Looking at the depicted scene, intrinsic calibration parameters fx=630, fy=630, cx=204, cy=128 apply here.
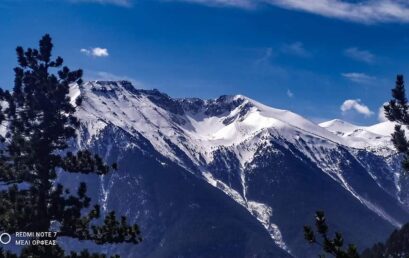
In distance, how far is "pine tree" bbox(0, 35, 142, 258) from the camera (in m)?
48.7

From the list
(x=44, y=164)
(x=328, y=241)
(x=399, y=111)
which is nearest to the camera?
(x=328, y=241)

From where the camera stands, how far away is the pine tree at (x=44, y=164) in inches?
1917

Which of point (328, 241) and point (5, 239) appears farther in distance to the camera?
point (5, 239)

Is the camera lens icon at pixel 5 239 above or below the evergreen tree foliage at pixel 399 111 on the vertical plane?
below

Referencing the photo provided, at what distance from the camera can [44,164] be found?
174ft

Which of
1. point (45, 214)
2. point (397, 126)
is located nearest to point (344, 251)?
point (397, 126)

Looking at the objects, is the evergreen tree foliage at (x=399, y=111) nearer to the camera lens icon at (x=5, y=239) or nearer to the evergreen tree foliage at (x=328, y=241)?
the evergreen tree foliage at (x=328, y=241)

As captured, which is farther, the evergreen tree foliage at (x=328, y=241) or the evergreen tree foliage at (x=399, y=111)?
the evergreen tree foliage at (x=399, y=111)

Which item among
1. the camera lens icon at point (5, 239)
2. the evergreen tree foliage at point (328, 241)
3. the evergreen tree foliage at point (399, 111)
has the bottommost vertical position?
the evergreen tree foliage at point (328, 241)

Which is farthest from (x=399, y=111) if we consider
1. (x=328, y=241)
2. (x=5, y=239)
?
(x=5, y=239)

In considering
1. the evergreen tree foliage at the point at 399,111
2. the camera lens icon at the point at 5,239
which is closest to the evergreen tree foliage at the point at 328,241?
the evergreen tree foliage at the point at 399,111

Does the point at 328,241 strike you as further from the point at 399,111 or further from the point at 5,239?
the point at 5,239

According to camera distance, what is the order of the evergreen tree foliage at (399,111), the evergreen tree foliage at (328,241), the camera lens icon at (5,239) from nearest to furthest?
the evergreen tree foliage at (328,241)
the evergreen tree foliage at (399,111)
the camera lens icon at (5,239)

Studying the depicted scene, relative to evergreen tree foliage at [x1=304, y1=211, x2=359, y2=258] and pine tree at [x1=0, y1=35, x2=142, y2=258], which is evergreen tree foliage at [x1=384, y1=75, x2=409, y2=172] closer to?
pine tree at [x1=0, y1=35, x2=142, y2=258]
